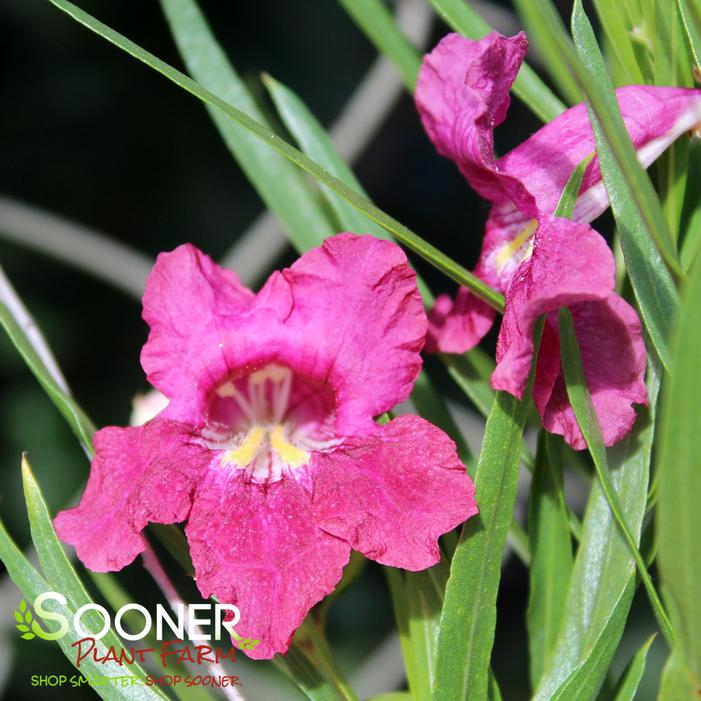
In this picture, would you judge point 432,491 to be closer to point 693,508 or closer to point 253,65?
point 693,508

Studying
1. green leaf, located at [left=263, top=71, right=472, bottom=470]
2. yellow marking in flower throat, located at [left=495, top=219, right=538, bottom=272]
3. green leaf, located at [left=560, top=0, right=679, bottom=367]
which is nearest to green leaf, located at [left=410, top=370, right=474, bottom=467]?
green leaf, located at [left=263, top=71, right=472, bottom=470]

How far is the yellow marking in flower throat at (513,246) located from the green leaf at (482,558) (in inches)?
6.1

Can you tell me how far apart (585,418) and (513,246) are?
0.58 ft

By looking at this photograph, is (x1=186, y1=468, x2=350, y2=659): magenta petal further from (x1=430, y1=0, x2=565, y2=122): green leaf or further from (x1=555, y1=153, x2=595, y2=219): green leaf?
(x1=430, y1=0, x2=565, y2=122): green leaf

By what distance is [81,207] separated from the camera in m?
1.97

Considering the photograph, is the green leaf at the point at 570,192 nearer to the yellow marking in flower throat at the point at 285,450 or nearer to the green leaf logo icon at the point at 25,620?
the yellow marking in flower throat at the point at 285,450

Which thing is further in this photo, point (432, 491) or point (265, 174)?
point (265, 174)

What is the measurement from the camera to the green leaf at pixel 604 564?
1.95 ft

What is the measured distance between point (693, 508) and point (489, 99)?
1.01 ft

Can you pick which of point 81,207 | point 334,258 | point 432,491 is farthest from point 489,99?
point 81,207

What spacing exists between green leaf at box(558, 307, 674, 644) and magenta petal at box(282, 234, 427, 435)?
10 centimetres

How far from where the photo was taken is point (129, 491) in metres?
0.61

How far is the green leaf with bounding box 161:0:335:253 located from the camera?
0.81 m

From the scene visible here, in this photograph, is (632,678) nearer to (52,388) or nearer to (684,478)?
(684,478)
